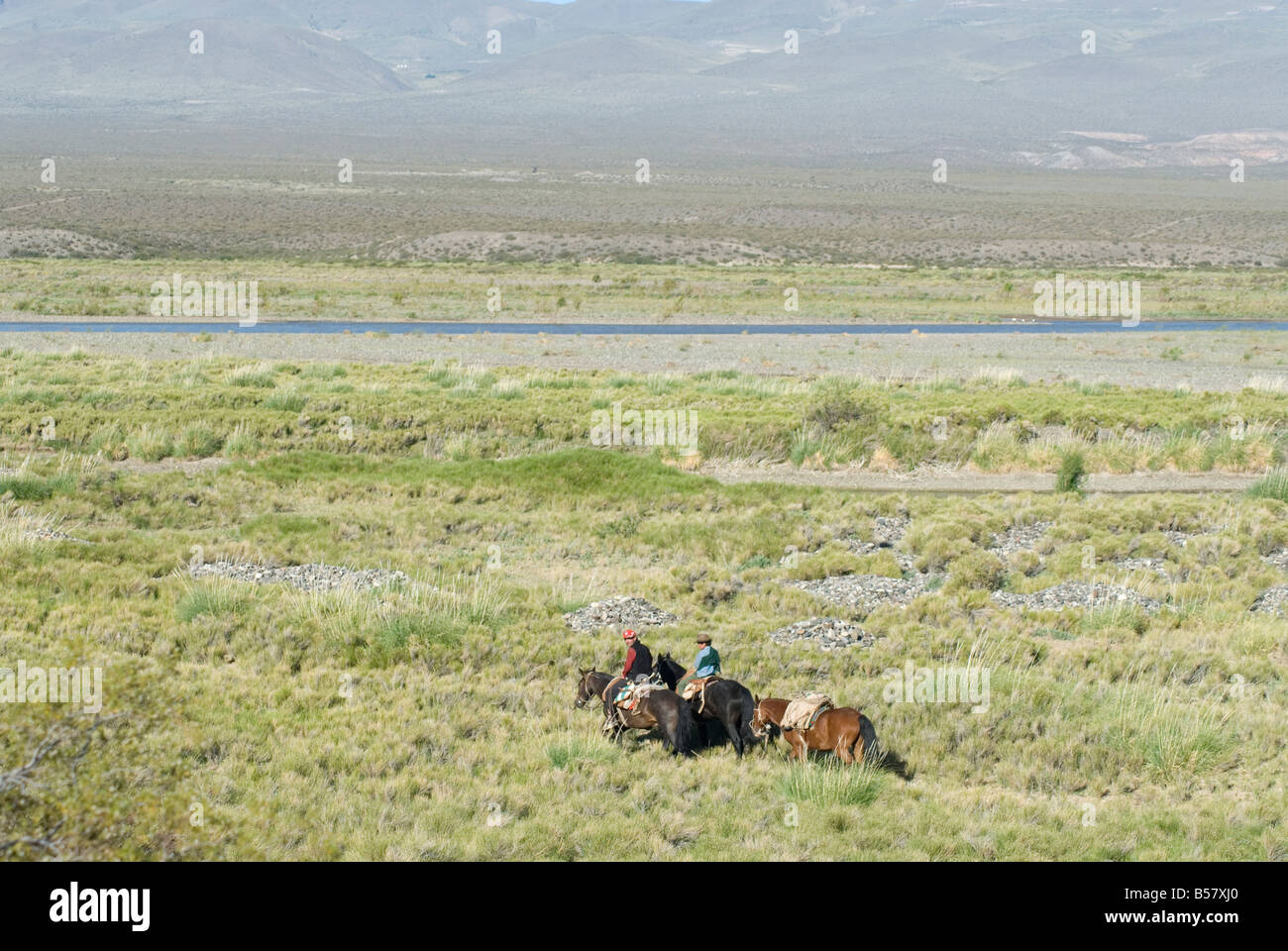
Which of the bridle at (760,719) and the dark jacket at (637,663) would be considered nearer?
the bridle at (760,719)

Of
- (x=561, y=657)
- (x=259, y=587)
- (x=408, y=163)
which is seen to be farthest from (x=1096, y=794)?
(x=408, y=163)

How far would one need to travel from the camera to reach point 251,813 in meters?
8.41

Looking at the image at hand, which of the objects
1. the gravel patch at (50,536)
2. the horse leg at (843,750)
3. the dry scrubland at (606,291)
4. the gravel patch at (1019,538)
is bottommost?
the horse leg at (843,750)

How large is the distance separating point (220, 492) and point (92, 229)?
2729 inches

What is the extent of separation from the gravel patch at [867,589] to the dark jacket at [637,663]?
4.36 metres

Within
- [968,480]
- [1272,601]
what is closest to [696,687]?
[1272,601]

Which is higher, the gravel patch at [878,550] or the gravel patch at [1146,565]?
the gravel patch at [878,550]

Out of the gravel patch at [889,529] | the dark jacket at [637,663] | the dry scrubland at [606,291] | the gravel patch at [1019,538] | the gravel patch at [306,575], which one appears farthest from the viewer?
the dry scrubland at [606,291]

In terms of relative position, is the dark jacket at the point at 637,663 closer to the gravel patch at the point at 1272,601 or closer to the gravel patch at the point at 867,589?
the gravel patch at the point at 867,589

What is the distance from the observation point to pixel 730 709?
32.6 feet

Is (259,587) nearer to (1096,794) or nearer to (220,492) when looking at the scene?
(220,492)

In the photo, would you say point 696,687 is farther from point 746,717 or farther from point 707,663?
point 746,717

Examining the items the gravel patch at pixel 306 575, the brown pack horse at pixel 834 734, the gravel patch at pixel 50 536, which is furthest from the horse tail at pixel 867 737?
the gravel patch at pixel 50 536

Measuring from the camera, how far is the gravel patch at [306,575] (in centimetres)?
1431
